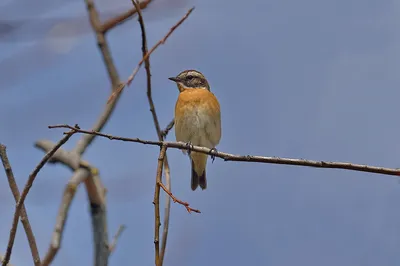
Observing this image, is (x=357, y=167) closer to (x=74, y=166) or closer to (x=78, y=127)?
(x=78, y=127)

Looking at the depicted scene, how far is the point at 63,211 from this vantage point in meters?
4.49

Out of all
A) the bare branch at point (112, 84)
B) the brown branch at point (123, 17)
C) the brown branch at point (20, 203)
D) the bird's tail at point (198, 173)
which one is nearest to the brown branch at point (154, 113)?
the brown branch at point (123, 17)

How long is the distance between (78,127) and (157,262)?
2.18 feet

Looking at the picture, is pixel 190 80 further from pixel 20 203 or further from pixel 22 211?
pixel 20 203

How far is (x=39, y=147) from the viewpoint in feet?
18.3

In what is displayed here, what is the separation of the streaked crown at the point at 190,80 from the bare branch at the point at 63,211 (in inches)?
81.2

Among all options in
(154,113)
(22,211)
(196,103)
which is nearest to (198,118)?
(196,103)

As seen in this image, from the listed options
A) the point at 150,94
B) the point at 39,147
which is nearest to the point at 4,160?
the point at 150,94

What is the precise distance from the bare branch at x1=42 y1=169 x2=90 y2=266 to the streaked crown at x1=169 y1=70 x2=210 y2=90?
2.06 meters

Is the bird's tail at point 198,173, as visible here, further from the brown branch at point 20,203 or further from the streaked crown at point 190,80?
the brown branch at point 20,203

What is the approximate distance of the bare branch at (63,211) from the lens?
3.65 m

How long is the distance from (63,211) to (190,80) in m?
3.23

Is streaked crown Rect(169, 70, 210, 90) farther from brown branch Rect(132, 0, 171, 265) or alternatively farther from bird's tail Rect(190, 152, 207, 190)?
brown branch Rect(132, 0, 171, 265)

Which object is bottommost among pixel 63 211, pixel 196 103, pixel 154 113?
pixel 63 211
